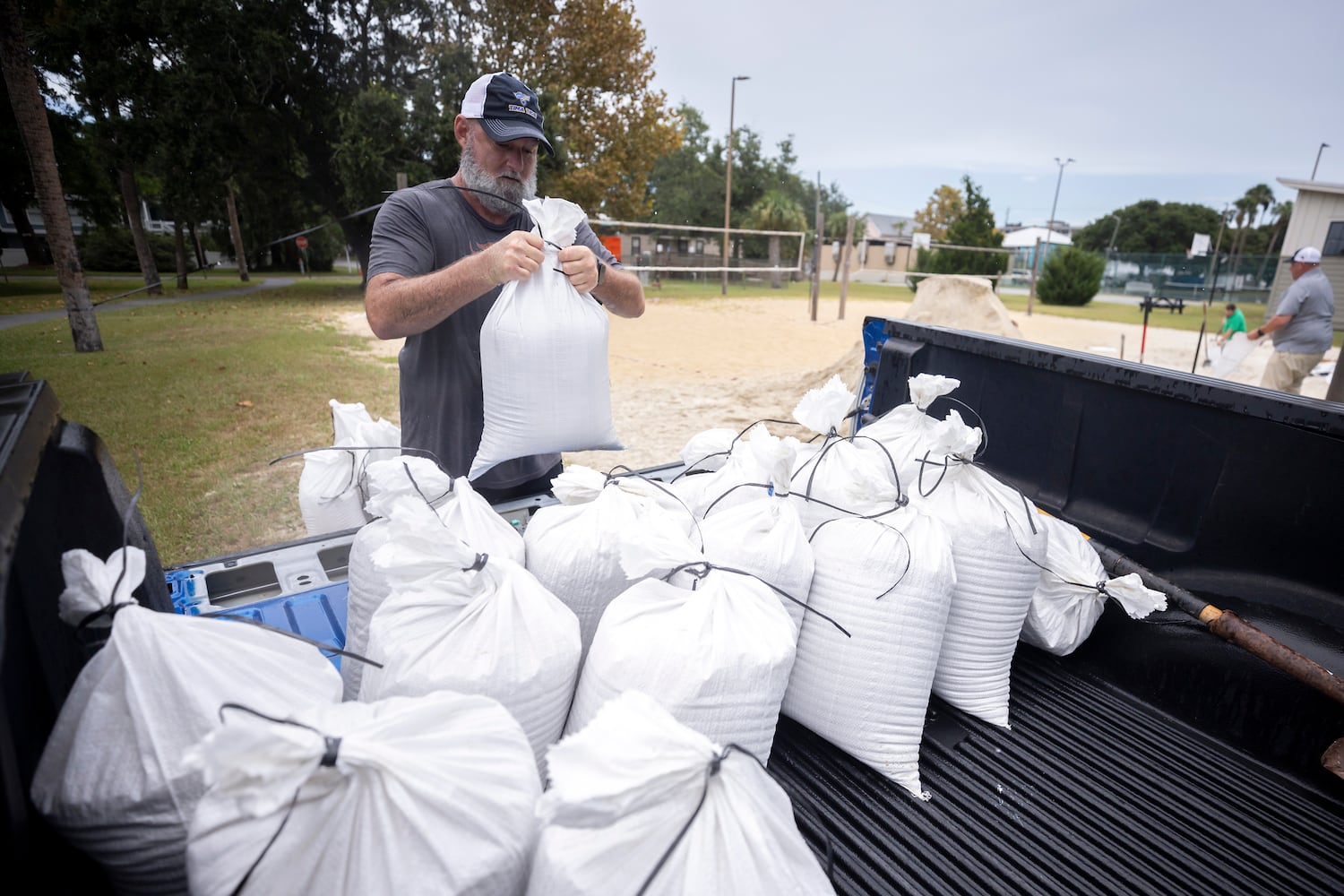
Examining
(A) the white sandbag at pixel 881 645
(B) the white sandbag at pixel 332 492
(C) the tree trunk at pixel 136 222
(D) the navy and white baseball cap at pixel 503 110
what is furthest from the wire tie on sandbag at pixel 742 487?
(C) the tree trunk at pixel 136 222

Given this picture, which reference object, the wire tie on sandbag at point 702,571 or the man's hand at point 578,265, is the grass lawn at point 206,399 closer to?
the man's hand at point 578,265

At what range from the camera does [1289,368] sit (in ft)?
22.4

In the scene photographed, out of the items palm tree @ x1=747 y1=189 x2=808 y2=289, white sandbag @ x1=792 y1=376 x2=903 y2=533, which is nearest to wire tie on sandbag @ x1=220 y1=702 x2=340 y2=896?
white sandbag @ x1=792 y1=376 x2=903 y2=533

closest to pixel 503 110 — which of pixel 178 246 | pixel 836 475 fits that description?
pixel 836 475

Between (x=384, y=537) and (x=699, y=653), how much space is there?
2.24ft

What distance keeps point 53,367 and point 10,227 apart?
4297 millimetres

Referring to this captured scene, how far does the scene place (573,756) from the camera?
689 millimetres

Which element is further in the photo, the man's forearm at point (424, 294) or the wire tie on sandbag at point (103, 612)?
the man's forearm at point (424, 294)

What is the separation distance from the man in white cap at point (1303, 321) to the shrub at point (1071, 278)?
21.2m

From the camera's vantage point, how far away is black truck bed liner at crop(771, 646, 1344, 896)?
1.09m

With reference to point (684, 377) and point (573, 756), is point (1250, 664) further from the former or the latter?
point (684, 377)

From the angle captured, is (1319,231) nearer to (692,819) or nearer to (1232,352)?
(1232,352)

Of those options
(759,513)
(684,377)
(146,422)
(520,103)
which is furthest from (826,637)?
(684,377)

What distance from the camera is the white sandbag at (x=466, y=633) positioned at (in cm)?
93
